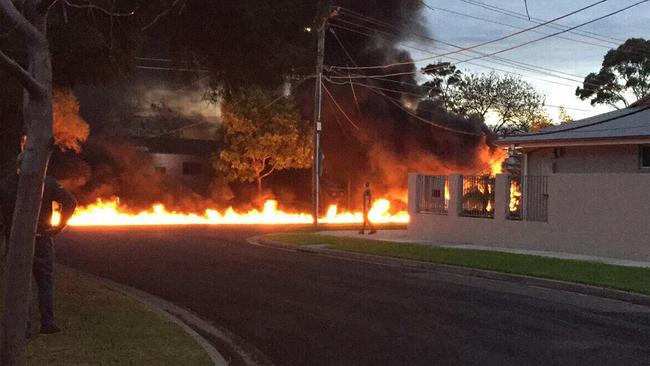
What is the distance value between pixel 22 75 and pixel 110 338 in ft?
11.5

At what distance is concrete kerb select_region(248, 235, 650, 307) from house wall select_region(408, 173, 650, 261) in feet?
16.1

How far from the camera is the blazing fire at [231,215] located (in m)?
35.8

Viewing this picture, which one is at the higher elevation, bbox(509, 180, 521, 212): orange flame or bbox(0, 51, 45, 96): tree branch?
bbox(0, 51, 45, 96): tree branch

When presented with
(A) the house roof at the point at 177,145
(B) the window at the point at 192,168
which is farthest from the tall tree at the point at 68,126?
(B) the window at the point at 192,168

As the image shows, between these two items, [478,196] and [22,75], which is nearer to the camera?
[22,75]

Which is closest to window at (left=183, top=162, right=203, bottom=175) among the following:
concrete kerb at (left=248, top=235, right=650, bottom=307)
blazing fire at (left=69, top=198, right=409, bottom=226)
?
blazing fire at (left=69, top=198, right=409, bottom=226)

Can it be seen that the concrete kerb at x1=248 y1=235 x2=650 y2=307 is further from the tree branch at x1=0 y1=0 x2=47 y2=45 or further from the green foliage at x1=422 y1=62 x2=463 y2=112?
the green foliage at x1=422 y1=62 x2=463 y2=112

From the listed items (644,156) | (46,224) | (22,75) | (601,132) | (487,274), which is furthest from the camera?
(601,132)

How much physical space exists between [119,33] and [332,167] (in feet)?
118

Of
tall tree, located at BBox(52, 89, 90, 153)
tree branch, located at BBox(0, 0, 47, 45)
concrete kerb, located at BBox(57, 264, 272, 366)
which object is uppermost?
tall tree, located at BBox(52, 89, 90, 153)

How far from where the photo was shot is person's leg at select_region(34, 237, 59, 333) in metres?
7.20

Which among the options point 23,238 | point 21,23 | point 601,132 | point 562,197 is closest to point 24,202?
point 23,238

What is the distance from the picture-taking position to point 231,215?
130 ft

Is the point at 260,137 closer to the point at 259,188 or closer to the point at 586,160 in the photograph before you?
the point at 259,188
